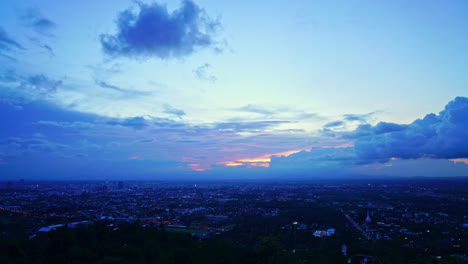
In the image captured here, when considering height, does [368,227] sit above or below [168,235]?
below

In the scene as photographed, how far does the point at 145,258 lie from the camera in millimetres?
13555

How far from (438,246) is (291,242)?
10.7 meters

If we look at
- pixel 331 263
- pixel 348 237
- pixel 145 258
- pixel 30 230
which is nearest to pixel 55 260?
pixel 145 258

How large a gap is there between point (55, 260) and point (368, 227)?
91.3 ft

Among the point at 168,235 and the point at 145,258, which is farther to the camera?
the point at 168,235

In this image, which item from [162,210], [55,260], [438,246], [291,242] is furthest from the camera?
[162,210]

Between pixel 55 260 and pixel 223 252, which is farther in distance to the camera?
pixel 223 252

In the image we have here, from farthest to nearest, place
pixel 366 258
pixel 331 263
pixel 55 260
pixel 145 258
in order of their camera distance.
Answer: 1. pixel 366 258
2. pixel 331 263
3. pixel 145 258
4. pixel 55 260

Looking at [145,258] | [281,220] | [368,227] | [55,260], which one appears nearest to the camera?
[55,260]

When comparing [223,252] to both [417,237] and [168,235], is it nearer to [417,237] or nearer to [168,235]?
[168,235]

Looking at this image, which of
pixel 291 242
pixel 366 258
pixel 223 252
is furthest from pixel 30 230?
pixel 366 258

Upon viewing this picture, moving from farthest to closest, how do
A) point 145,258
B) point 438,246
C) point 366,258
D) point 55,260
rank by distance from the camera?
point 438,246, point 366,258, point 145,258, point 55,260

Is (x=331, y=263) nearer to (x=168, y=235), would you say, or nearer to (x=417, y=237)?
(x=168, y=235)

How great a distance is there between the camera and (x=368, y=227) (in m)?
29.7
